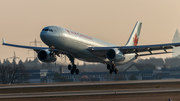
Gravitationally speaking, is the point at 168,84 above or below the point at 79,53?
below

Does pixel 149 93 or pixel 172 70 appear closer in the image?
pixel 149 93

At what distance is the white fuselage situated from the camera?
40.2 metres

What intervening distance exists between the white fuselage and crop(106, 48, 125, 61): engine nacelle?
7.45ft

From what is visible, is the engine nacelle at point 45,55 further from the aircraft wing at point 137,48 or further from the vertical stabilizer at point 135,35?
the vertical stabilizer at point 135,35

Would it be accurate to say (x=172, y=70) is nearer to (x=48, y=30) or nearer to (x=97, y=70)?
(x=97, y=70)

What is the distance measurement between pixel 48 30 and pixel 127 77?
6967 cm

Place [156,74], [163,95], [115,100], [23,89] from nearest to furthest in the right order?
[115,100], [163,95], [23,89], [156,74]

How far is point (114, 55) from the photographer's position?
156 feet

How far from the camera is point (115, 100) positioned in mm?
49500

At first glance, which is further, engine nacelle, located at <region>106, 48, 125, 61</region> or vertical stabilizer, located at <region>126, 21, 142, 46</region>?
vertical stabilizer, located at <region>126, 21, 142, 46</region>

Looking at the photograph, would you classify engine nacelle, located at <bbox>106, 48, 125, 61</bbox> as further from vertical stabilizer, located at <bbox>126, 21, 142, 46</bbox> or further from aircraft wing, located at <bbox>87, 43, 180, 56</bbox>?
vertical stabilizer, located at <bbox>126, 21, 142, 46</bbox>

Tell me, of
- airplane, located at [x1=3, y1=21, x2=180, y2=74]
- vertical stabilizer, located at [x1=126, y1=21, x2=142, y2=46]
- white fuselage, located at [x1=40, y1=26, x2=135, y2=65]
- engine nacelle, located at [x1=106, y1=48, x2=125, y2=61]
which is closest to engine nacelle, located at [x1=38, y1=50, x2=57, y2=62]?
airplane, located at [x1=3, y1=21, x2=180, y2=74]

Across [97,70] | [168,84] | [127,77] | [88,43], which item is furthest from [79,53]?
[97,70]

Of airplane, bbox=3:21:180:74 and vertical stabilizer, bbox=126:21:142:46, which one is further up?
vertical stabilizer, bbox=126:21:142:46
